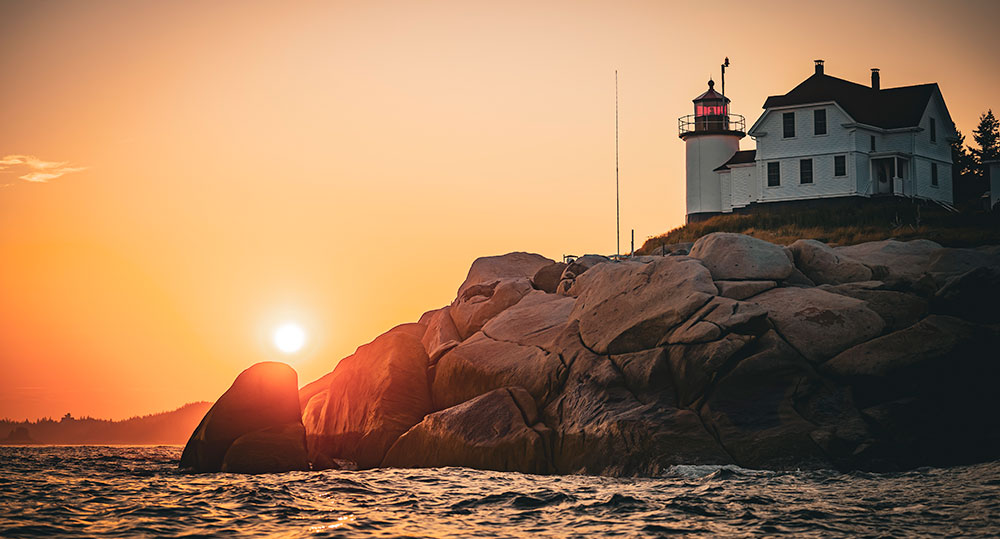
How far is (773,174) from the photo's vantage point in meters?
51.1

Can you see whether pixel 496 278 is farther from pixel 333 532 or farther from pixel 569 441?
pixel 333 532

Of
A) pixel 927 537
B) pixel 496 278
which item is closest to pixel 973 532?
pixel 927 537

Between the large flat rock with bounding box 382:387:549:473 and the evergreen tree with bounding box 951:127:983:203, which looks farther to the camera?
the evergreen tree with bounding box 951:127:983:203

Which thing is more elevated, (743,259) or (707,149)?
(707,149)

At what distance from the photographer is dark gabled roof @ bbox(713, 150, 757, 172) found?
5250 cm

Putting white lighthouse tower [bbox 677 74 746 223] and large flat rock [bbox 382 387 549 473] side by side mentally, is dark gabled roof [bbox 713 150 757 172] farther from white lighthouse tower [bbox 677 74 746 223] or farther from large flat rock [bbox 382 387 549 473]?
large flat rock [bbox 382 387 549 473]

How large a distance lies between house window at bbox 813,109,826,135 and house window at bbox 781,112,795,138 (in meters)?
1.06

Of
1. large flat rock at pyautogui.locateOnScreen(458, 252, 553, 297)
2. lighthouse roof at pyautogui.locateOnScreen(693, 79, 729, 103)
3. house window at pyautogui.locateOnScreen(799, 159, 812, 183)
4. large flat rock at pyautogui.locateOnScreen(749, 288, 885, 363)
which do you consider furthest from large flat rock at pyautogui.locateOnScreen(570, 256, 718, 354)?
lighthouse roof at pyautogui.locateOnScreen(693, 79, 729, 103)

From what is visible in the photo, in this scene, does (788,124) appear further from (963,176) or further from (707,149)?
(963,176)

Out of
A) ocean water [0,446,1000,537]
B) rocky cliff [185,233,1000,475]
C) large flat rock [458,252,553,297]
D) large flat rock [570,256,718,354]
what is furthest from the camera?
large flat rock [458,252,553,297]

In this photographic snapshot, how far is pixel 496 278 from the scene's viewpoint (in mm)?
29141

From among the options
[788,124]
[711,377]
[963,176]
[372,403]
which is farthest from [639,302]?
[963,176]

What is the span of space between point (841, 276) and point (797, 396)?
17.7 feet

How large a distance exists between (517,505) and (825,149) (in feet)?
133
